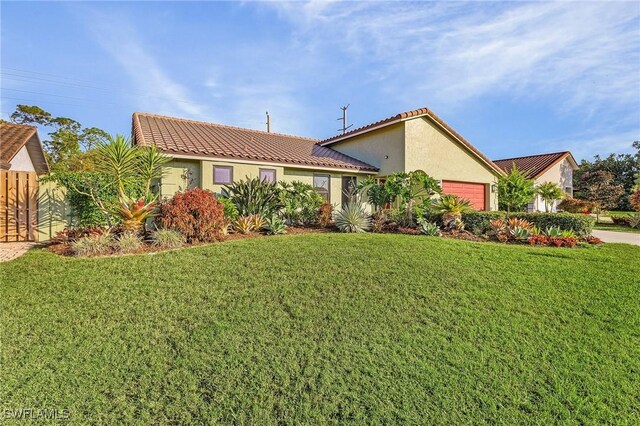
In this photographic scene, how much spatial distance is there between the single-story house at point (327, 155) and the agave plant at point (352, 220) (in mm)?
3893

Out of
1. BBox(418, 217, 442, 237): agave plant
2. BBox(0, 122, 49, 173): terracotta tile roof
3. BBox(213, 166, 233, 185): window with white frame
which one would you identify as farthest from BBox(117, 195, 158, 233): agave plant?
BBox(418, 217, 442, 237): agave plant

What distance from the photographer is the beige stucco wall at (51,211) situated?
10.2 meters

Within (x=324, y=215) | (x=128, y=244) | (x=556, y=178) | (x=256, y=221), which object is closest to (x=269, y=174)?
(x=324, y=215)

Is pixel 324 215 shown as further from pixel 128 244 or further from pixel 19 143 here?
pixel 19 143

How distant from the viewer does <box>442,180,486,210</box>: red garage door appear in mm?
16344

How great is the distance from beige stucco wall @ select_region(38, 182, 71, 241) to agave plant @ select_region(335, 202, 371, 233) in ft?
31.4

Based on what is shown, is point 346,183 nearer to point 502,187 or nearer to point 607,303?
point 502,187

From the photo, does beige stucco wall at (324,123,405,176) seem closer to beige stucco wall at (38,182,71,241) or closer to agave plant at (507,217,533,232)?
agave plant at (507,217,533,232)

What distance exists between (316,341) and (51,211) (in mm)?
11294

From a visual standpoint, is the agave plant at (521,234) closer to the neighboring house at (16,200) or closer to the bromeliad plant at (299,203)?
the bromeliad plant at (299,203)

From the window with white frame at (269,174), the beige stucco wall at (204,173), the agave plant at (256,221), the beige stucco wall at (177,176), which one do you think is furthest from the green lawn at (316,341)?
the window with white frame at (269,174)

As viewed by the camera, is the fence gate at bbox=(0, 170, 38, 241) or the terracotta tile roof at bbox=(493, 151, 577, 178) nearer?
the fence gate at bbox=(0, 170, 38, 241)

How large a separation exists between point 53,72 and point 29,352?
22879 millimetres

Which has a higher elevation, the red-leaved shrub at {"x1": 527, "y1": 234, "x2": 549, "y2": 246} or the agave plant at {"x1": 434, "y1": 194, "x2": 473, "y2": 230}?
the agave plant at {"x1": 434, "y1": 194, "x2": 473, "y2": 230}
